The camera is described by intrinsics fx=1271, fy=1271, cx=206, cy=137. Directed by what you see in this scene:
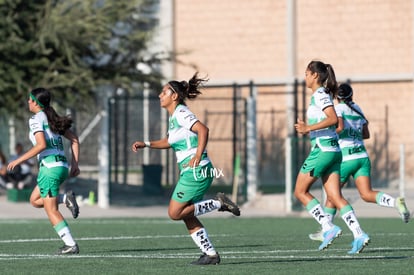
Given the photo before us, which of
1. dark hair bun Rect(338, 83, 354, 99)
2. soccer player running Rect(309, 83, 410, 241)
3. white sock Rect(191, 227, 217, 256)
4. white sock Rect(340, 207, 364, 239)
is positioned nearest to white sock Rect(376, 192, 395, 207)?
soccer player running Rect(309, 83, 410, 241)

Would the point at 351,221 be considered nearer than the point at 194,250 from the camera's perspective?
Yes

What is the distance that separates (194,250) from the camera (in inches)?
605

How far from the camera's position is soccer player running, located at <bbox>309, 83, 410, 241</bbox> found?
1505 cm

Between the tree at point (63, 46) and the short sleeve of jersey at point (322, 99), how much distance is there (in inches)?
626

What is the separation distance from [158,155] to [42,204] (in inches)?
816

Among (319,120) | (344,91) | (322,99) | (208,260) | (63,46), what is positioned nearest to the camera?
(208,260)

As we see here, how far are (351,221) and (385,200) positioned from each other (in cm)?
95

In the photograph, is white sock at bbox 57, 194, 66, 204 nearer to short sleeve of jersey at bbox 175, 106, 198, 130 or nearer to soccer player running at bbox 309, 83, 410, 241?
short sleeve of jersey at bbox 175, 106, 198, 130

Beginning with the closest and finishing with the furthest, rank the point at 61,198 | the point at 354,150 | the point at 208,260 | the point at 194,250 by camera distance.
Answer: the point at 208,260 → the point at 61,198 → the point at 354,150 → the point at 194,250

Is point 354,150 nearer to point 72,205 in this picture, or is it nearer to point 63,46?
point 72,205

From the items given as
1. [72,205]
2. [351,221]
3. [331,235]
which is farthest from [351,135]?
[72,205]

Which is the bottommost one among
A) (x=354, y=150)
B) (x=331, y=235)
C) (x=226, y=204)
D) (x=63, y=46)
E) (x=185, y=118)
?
(x=331, y=235)

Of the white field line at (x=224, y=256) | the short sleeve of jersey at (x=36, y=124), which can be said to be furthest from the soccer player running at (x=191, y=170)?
the short sleeve of jersey at (x=36, y=124)

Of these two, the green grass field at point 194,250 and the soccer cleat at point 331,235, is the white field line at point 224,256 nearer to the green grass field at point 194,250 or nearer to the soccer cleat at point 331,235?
the green grass field at point 194,250
